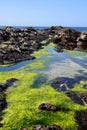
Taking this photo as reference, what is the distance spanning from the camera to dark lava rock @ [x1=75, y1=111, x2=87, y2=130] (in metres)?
25.9

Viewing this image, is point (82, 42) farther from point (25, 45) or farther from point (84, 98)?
point (84, 98)

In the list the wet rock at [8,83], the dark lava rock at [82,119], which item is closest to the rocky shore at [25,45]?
the wet rock at [8,83]

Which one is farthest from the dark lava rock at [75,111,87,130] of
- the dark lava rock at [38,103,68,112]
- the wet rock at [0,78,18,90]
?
the wet rock at [0,78,18,90]

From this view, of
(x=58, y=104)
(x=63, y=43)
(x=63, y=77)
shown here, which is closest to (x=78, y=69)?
(x=63, y=77)

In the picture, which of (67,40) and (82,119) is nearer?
(82,119)

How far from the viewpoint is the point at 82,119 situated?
1067 inches

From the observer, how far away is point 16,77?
141 ft

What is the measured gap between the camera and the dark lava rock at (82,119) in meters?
25.9

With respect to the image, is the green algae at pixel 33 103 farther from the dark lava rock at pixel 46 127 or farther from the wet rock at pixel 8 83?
the dark lava rock at pixel 46 127

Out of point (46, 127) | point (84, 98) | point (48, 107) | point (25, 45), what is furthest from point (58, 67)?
point (25, 45)

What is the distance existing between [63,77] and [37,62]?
46.8 feet

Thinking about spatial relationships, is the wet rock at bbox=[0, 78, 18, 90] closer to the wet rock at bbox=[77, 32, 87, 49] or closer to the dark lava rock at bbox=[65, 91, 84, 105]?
the dark lava rock at bbox=[65, 91, 84, 105]

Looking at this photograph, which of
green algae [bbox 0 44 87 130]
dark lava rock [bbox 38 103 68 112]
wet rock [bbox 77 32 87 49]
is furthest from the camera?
wet rock [bbox 77 32 87 49]

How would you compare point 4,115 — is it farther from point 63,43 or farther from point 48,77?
point 63,43
